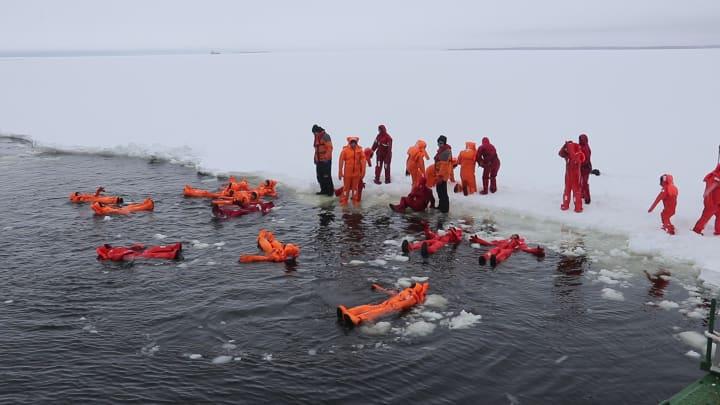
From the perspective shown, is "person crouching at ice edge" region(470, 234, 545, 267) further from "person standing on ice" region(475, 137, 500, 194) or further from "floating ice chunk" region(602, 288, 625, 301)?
"person standing on ice" region(475, 137, 500, 194)

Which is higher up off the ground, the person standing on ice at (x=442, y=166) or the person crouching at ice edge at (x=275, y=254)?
the person standing on ice at (x=442, y=166)

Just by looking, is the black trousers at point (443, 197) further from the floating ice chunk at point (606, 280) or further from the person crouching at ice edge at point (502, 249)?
the floating ice chunk at point (606, 280)

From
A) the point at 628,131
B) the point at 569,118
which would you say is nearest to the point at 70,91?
the point at 569,118

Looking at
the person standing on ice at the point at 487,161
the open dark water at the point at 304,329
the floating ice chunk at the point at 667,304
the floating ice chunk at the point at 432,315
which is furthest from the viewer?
the person standing on ice at the point at 487,161

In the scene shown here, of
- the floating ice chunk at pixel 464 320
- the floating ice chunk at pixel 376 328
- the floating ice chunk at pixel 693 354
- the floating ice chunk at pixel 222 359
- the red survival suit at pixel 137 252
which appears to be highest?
the red survival suit at pixel 137 252

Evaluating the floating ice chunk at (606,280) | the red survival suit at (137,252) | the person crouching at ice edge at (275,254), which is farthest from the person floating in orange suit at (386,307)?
the red survival suit at (137,252)

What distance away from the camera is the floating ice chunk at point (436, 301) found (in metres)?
9.51

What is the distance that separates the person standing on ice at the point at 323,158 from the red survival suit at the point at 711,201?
27.3 ft

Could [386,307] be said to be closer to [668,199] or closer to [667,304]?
[667,304]

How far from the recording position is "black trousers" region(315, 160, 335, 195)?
15688 millimetres

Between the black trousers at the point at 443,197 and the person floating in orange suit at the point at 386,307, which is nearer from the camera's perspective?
the person floating in orange suit at the point at 386,307

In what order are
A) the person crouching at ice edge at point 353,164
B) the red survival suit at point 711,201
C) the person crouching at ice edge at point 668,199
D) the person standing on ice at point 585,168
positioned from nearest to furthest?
the red survival suit at point 711,201 < the person crouching at ice edge at point 668,199 < the person standing on ice at point 585,168 < the person crouching at ice edge at point 353,164

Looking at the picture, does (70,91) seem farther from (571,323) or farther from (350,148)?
(571,323)

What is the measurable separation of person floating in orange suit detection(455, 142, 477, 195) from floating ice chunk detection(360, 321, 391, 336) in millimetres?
7327
